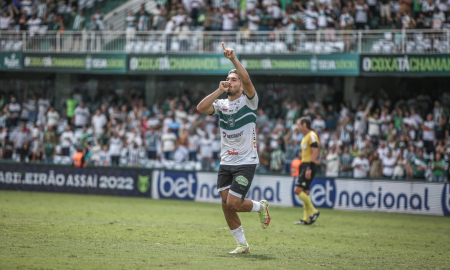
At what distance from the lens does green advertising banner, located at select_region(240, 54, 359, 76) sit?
24.1 m

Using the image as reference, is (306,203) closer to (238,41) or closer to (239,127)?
(239,127)

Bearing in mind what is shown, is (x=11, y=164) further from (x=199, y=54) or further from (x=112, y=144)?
(x=199, y=54)

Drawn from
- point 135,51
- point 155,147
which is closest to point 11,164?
point 155,147

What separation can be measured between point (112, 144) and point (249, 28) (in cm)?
755

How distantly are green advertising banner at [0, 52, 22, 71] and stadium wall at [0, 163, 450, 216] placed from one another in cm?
729

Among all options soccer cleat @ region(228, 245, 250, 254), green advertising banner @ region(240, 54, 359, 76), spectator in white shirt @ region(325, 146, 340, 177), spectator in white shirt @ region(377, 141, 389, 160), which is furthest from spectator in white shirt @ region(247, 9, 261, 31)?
soccer cleat @ region(228, 245, 250, 254)

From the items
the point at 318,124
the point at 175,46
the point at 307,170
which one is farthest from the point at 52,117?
the point at 307,170

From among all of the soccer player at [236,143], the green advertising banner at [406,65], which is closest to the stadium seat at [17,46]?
the green advertising banner at [406,65]

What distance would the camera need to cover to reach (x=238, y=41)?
25.2 m

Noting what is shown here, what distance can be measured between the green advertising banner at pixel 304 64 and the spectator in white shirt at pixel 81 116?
25.1 ft

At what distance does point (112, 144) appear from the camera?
2489 cm

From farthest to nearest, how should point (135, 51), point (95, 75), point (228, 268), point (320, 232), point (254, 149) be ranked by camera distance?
point (95, 75) < point (135, 51) < point (320, 232) < point (254, 149) < point (228, 268)

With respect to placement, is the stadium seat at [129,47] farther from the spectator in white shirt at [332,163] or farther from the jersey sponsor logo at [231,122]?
the jersey sponsor logo at [231,122]

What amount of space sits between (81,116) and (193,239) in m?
17.7
